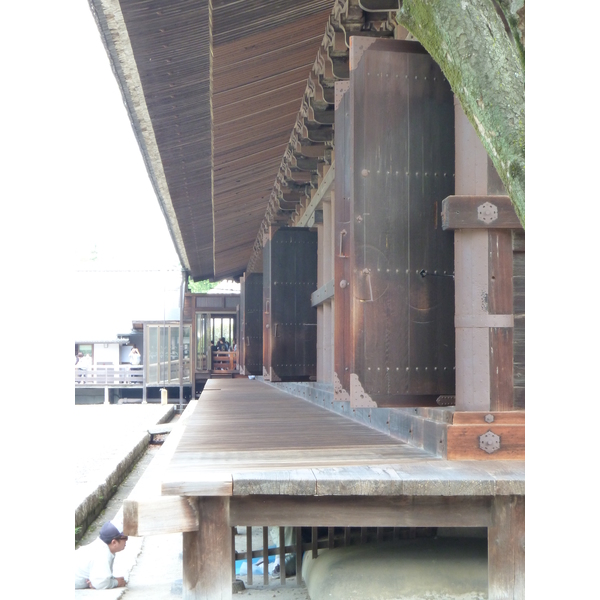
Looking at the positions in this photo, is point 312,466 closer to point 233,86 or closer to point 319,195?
point 233,86

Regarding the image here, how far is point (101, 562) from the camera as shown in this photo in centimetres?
559

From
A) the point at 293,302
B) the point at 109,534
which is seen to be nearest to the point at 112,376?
the point at 293,302

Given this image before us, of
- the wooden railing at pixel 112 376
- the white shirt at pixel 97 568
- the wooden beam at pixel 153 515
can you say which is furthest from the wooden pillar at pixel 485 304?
the wooden railing at pixel 112 376

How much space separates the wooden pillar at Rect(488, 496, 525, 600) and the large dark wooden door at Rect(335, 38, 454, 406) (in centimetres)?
71

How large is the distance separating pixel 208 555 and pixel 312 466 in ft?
2.08

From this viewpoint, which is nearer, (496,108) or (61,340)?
(61,340)

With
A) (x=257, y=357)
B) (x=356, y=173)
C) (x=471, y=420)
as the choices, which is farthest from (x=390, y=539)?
(x=257, y=357)

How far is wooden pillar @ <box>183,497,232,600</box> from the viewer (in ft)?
11.5

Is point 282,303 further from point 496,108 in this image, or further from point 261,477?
point 496,108

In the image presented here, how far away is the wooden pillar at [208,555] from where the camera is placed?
11.5 feet

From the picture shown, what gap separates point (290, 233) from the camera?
860 centimetres

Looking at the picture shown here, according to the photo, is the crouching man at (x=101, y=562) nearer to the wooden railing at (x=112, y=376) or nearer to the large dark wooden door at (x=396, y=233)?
the large dark wooden door at (x=396, y=233)

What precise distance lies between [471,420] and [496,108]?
2.17m
